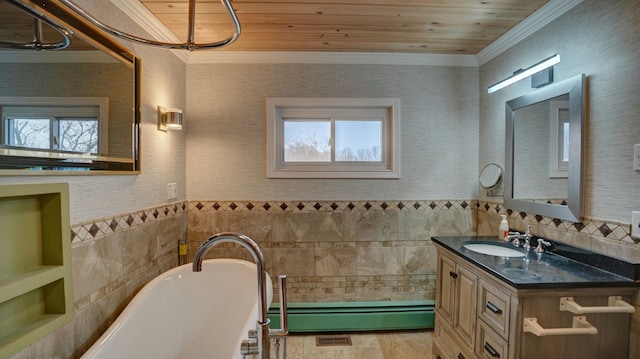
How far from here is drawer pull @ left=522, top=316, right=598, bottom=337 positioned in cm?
119

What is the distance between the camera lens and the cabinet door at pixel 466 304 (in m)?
1.59

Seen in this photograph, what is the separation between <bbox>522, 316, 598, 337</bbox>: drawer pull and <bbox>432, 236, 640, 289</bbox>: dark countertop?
0.50 feet

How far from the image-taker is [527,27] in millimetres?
1902

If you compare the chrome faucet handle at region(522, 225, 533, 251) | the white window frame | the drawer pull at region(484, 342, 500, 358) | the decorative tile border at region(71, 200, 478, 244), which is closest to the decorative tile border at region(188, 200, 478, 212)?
the decorative tile border at region(71, 200, 478, 244)

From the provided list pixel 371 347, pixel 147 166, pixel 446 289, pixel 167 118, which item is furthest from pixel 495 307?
pixel 167 118

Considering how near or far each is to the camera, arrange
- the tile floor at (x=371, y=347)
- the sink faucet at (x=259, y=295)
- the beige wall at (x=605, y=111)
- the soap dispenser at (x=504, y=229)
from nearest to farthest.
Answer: the sink faucet at (x=259, y=295), the beige wall at (x=605, y=111), the soap dispenser at (x=504, y=229), the tile floor at (x=371, y=347)

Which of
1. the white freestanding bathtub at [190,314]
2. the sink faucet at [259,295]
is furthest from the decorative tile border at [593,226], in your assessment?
the white freestanding bathtub at [190,314]

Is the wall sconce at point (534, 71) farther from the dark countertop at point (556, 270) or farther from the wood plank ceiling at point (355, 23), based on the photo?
the dark countertop at point (556, 270)

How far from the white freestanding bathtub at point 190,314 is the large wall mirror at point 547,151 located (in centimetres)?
177

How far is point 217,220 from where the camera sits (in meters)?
2.42

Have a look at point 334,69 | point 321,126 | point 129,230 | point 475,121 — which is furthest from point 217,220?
point 475,121

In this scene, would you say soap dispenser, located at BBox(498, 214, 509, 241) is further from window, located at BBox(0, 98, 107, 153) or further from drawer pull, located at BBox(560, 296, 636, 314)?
window, located at BBox(0, 98, 107, 153)

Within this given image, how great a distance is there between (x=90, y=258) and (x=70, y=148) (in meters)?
0.54

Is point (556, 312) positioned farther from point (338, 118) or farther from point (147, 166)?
point (147, 166)
